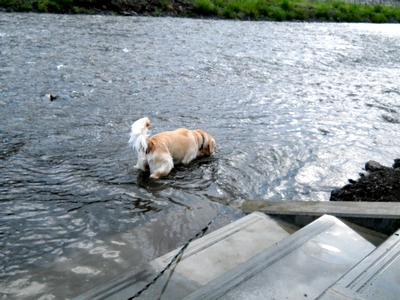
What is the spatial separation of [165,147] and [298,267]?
2892 millimetres

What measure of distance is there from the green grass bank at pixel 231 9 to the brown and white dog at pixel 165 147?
1588 cm

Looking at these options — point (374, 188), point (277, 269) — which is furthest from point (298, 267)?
point (374, 188)

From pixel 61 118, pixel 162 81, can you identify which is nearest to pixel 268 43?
pixel 162 81

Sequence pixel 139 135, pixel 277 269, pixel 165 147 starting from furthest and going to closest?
pixel 165 147 → pixel 139 135 → pixel 277 269

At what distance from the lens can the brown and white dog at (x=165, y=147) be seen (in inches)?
212

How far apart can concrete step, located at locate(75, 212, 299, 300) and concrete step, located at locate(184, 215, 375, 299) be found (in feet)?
0.82

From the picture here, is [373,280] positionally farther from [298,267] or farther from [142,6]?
[142,6]

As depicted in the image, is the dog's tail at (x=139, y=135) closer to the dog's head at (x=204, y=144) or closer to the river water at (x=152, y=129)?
the river water at (x=152, y=129)

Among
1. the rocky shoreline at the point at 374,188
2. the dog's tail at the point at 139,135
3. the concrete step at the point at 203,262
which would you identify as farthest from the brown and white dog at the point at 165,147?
the rocky shoreline at the point at 374,188

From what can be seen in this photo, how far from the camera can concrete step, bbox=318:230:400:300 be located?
292 cm

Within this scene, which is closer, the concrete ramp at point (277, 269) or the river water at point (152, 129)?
the concrete ramp at point (277, 269)

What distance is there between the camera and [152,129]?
768cm

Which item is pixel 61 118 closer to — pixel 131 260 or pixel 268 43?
pixel 131 260

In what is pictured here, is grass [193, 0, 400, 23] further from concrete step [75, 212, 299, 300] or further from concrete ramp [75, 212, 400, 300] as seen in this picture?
concrete ramp [75, 212, 400, 300]
